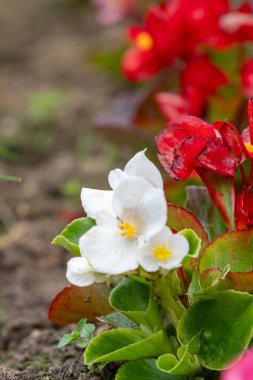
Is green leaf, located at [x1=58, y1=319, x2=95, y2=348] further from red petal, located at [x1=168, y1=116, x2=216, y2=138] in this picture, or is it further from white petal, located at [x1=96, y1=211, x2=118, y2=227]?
red petal, located at [x1=168, y1=116, x2=216, y2=138]

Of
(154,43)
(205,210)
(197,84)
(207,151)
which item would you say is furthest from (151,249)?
(154,43)

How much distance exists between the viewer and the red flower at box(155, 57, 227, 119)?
214 centimetres

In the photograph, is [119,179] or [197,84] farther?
[197,84]

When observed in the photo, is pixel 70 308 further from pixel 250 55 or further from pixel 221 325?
pixel 250 55

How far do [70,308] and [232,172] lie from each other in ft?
1.17

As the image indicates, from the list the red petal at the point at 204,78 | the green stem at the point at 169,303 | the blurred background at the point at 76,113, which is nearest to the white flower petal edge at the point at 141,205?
the green stem at the point at 169,303

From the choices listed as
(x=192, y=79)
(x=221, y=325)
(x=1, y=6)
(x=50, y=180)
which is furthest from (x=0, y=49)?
(x=221, y=325)

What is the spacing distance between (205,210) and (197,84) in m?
0.82

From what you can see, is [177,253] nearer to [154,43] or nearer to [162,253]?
[162,253]

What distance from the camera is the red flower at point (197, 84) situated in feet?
7.01

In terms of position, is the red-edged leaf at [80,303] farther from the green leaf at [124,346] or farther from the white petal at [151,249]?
the white petal at [151,249]

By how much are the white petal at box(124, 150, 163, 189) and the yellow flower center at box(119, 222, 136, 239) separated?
8 cm

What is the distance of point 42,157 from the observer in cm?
292

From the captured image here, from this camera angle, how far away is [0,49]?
3764 mm
